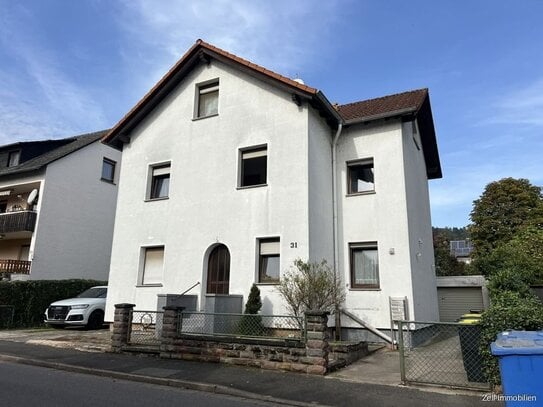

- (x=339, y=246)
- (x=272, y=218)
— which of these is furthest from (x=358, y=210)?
(x=272, y=218)

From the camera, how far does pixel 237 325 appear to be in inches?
431

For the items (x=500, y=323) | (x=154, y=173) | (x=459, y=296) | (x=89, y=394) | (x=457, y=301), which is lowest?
(x=89, y=394)

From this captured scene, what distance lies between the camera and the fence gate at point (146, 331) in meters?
10.7

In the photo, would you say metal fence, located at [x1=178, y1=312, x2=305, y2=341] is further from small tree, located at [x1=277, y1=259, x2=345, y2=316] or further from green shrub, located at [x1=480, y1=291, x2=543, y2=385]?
green shrub, located at [x1=480, y1=291, x2=543, y2=385]

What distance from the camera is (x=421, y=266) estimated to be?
14.5 m

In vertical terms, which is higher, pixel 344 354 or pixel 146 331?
pixel 146 331

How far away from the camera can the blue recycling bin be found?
410cm

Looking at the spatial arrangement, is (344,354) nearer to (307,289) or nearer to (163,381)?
(307,289)

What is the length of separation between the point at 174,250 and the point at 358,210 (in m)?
6.13

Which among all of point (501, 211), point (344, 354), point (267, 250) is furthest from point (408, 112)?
point (501, 211)

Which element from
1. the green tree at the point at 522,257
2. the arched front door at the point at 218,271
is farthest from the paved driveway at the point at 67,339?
the green tree at the point at 522,257

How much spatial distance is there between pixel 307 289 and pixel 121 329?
4762 mm

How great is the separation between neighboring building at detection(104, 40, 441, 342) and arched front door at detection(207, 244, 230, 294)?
0.04 m

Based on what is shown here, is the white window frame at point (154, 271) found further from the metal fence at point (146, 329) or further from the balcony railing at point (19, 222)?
the balcony railing at point (19, 222)
